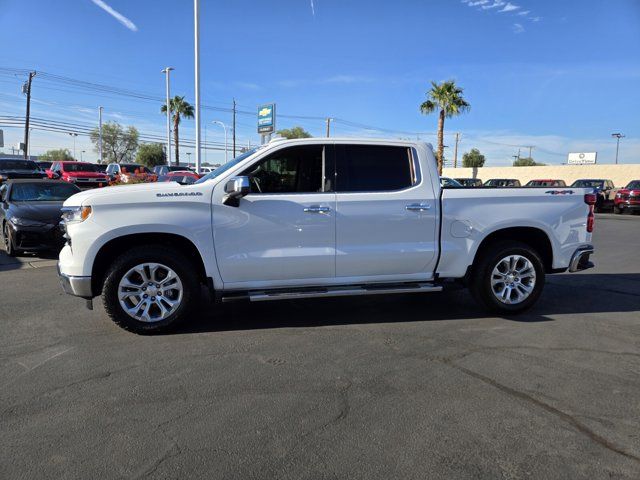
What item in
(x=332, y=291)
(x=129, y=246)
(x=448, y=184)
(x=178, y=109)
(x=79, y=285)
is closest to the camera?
(x=79, y=285)

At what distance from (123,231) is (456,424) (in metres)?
3.46

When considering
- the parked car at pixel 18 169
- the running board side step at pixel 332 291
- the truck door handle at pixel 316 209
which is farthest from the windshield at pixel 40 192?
the parked car at pixel 18 169

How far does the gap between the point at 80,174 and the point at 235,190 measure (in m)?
22.7

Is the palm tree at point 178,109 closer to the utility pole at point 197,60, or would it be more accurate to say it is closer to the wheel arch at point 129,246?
the utility pole at point 197,60

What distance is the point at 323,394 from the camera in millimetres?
3658

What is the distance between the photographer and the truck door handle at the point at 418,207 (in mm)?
5305

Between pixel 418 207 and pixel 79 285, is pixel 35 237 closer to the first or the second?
pixel 79 285

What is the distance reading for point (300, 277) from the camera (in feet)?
17.0

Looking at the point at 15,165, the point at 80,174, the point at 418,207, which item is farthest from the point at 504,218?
the point at 15,165

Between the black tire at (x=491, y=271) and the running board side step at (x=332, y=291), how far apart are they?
0.51 meters

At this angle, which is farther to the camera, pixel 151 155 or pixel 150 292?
pixel 151 155

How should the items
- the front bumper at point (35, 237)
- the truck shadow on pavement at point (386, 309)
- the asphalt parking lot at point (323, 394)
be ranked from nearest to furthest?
the asphalt parking lot at point (323, 394)
the truck shadow on pavement at point (386, 309)
the front bumper at point (35, 237)

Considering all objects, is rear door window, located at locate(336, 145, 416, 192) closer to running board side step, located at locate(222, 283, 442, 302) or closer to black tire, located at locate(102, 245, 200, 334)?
running board side step, located at locate(222, 283, 442, 302)

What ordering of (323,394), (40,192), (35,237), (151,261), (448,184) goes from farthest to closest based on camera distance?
(40,192)
(35,237)
(448,184)
(151,261)
(323,394)
